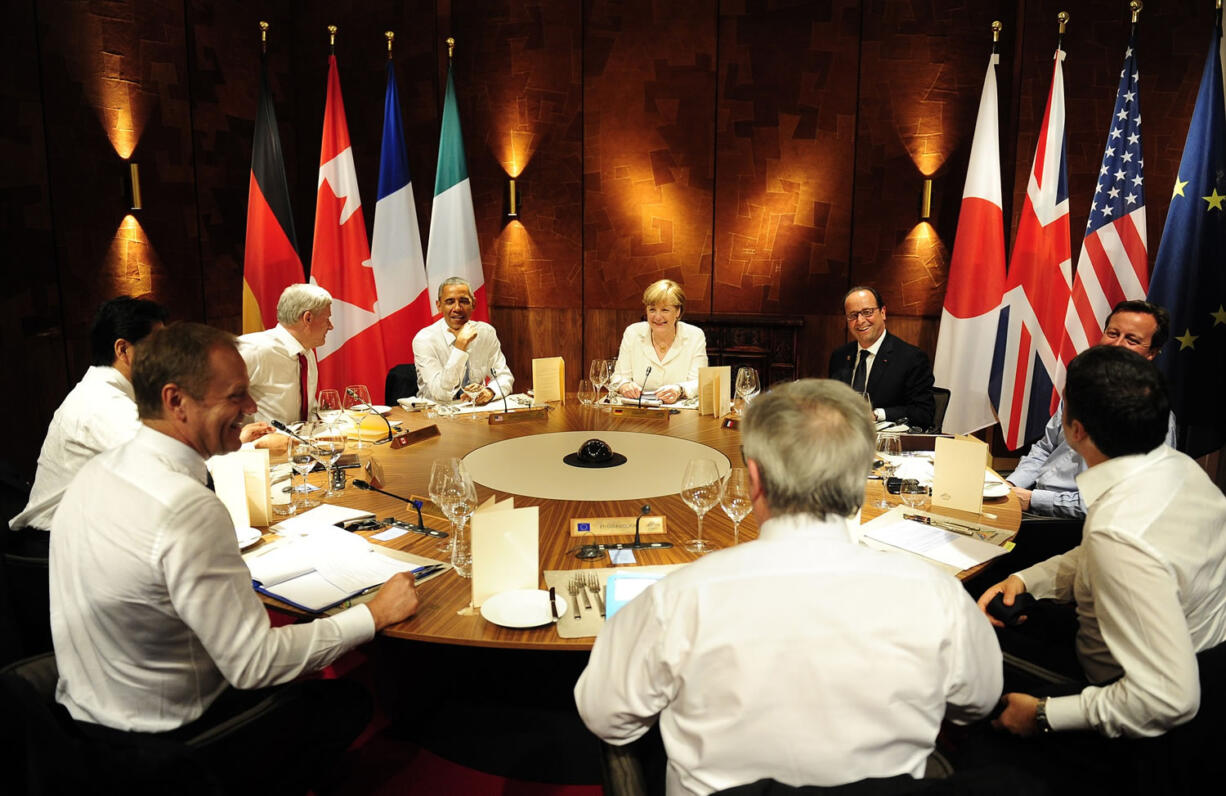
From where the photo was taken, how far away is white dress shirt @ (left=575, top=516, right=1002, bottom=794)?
1.17 meters

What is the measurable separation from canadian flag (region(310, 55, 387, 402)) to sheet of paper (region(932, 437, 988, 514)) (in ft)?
13.6

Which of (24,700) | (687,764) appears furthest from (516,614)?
(24,700)

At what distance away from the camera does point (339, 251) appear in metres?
5.64

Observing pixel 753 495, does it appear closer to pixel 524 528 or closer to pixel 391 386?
pixel 524 528

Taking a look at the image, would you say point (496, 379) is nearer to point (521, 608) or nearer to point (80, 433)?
point (80, 433)

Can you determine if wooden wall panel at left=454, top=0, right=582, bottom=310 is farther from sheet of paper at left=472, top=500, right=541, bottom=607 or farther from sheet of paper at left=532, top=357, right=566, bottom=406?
sheet of paper at left=472, top=500, right=541, bottom=607

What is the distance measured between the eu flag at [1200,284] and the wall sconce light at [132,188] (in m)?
6.03

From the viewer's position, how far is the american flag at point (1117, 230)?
464 centimetres

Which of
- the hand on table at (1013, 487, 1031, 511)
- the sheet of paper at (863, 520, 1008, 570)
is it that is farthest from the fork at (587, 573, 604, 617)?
the hand on table at (1013, 487, 1031, 511)

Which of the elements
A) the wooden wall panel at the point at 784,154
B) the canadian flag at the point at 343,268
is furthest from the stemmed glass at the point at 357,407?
the wooden wall panel at the point at 784,154

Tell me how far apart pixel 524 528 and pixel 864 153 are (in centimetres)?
480

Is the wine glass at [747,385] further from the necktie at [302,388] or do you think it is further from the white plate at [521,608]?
the necktie at [302,388]

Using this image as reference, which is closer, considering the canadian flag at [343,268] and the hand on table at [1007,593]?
the hand on table at [1007,593]

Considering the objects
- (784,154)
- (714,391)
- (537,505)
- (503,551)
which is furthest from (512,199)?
(503,551)
